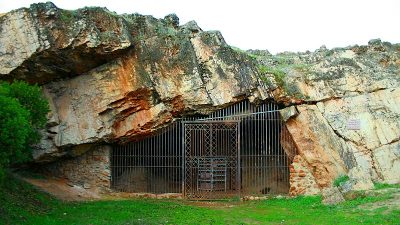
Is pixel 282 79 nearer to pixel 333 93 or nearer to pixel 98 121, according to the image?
pixel 333 93

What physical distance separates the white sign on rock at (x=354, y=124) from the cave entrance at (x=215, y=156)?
6.82ft

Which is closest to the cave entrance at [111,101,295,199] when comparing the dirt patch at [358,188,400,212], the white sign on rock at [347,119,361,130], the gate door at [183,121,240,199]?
the gate door at [183,121,240,199]

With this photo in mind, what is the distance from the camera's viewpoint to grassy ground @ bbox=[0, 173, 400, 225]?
12405 millimetres

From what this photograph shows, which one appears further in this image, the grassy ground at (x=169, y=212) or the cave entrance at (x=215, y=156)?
the cave entrance at (x=215, y=156)

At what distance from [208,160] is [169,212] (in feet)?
13.4

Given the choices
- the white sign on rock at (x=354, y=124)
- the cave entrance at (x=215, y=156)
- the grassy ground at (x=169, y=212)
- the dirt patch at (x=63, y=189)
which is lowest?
the grassy ground at (x=169, y=212)

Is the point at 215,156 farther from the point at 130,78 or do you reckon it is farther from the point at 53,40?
the point at 53,40

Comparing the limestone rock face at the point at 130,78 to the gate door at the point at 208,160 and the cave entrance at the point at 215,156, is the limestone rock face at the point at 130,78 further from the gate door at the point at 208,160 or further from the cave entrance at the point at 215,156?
the gate door at the point at 208,160

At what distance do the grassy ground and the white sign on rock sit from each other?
9.85ft

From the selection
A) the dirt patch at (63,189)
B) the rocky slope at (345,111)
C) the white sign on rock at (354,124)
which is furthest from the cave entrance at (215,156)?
the white sign on rock at (354,124)

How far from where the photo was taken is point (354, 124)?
18.1 m

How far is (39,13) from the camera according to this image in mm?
15875

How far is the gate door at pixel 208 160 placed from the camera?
18.0 m

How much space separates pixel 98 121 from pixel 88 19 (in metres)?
3.45
